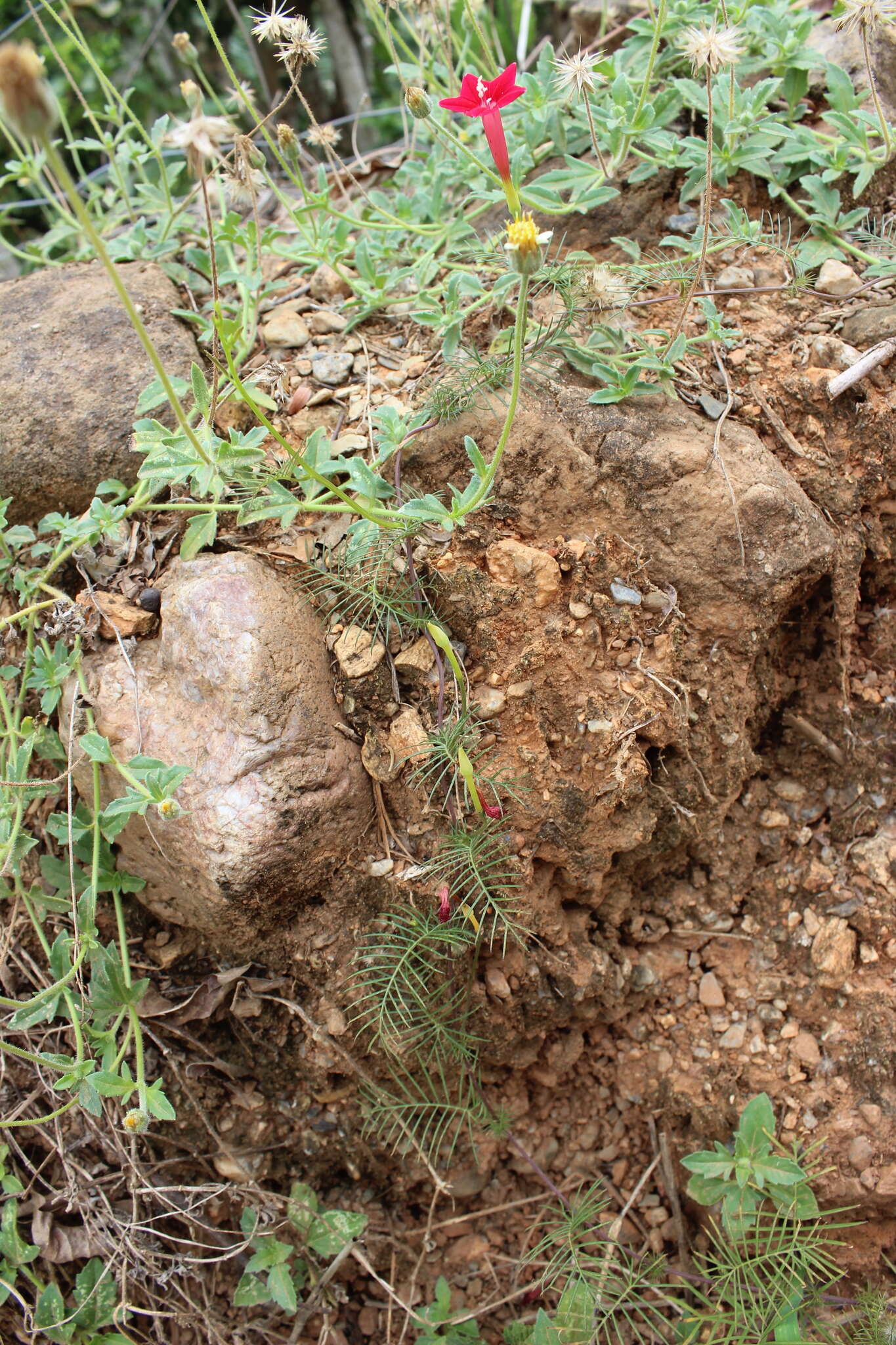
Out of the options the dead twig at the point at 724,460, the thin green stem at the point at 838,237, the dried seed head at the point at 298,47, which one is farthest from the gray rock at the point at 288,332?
the thin green stem at the point at 838,237

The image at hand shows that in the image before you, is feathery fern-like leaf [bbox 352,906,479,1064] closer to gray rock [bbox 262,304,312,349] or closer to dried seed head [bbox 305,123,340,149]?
gray rock [bbox 262,304,312,349]

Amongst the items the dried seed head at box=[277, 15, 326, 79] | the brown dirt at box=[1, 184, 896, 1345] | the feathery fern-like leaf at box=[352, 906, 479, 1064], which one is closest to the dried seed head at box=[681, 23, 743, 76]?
the brown dirt at box=[1, 184, 896, 1345]

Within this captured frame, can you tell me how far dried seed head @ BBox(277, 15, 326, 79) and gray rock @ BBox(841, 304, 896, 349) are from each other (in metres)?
1.30

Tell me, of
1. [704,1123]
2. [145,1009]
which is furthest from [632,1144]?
[145,1009]

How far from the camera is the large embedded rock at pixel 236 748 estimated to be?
1962 millimetres

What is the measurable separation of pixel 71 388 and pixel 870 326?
1.80 metres

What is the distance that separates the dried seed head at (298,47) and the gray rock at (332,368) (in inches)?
23.1

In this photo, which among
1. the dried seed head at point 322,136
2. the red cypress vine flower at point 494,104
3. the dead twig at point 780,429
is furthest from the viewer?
the dried seed head at point 322,136

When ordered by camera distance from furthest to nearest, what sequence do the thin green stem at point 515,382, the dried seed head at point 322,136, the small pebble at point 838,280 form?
the dried seed head at point 322,136
the small pebble at point 838,280
the thin green stem at point 515,382

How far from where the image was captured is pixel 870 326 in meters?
2.22

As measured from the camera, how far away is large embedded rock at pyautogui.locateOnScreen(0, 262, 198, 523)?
223 centimetres

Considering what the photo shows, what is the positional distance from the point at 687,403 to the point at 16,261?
2924mm

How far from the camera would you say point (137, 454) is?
88.1 inches

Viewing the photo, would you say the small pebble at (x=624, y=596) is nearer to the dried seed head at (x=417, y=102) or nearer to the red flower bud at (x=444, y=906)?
the red flower bud at (x=444, y=906)
